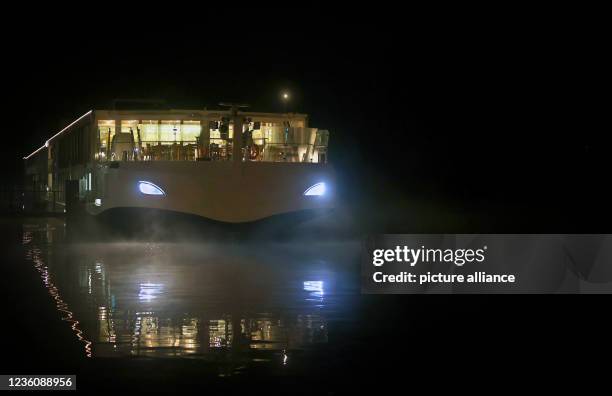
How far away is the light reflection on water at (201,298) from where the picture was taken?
35.6 feet

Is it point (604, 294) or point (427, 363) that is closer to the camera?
point (427, 363)

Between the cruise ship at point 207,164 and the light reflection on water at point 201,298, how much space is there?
2010 millimetres

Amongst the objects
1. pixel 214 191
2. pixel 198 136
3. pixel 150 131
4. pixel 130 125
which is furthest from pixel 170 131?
pixel 214 191

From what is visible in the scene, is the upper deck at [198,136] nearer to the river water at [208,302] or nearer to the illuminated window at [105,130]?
the illuminated window at [105,130]

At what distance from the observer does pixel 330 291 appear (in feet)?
51.9

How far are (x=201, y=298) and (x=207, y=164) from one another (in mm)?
12700

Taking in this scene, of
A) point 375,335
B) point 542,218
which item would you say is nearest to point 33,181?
point 542,218

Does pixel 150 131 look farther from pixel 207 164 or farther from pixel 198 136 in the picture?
pixel 207 164

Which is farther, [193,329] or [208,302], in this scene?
[208,302]

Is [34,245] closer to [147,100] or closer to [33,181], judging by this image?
[147,100]

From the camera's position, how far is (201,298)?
48.3 ft

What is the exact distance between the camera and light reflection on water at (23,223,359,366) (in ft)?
35.6

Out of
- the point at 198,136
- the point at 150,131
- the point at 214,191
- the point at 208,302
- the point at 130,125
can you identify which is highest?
the point at 130,125

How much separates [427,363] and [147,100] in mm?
22211
